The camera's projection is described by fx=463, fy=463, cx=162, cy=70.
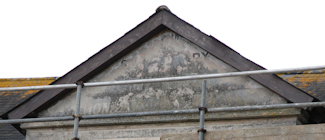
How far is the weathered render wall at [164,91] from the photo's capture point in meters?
7.86

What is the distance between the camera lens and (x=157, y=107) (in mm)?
8148

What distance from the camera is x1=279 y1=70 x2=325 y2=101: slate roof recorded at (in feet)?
33.1

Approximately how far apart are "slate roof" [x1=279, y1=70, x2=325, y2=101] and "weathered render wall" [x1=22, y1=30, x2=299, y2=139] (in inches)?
106

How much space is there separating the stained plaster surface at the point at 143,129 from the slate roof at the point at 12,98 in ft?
3.00

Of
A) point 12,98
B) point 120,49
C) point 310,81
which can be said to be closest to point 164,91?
point 120,49

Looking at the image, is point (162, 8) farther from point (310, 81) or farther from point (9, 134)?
point (9, 134)

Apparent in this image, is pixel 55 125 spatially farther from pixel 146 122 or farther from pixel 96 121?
pixel 146 122

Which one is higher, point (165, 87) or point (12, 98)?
point (12, 98)

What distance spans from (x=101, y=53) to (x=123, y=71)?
523 mm

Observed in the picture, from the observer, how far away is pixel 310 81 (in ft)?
35.6

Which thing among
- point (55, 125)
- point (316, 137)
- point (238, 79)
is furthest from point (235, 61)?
point (55, 125)

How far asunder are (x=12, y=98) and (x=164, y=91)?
5.52 m

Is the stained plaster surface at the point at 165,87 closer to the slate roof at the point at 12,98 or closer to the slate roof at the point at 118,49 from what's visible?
the slate roof at the point at 118,49

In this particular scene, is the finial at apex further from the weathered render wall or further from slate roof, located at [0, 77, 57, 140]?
slate roof, located at [0, 77, 57, 140]
